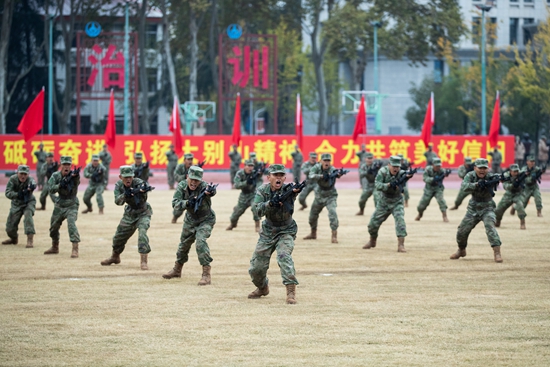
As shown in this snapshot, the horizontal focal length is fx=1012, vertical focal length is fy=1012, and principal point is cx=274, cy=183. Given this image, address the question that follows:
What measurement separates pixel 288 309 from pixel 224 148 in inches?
1377

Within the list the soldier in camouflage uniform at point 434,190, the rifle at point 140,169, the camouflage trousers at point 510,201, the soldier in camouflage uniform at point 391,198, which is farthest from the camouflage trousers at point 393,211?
the rifle at point 140,169

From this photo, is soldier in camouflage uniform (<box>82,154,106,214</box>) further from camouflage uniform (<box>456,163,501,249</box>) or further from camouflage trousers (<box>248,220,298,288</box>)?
camouflage trousers (<box>248,220,298,288</box>)

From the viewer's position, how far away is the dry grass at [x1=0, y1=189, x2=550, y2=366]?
432 inches

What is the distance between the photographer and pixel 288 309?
1369 cm

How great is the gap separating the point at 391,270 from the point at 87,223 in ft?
38.6

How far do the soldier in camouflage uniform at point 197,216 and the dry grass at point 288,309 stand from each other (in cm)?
54

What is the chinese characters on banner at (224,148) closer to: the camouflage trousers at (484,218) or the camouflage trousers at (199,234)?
the camouflage trousers at (484,218)

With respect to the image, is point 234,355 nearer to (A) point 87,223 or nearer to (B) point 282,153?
(A) point 87,223

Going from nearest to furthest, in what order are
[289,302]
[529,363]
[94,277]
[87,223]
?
[529,363], [289,302], [94,277], [87,223]

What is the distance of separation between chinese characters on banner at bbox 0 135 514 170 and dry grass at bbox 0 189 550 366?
83.8 ft

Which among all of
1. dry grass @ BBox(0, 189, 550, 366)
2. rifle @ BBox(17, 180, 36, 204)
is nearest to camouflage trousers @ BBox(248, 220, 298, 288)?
dry grass @ BBox(0, 189, 550, 366)

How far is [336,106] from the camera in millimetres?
83750

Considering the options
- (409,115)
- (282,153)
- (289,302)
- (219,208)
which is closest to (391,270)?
(289,302)

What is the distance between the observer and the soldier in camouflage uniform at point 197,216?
15.6 metres
